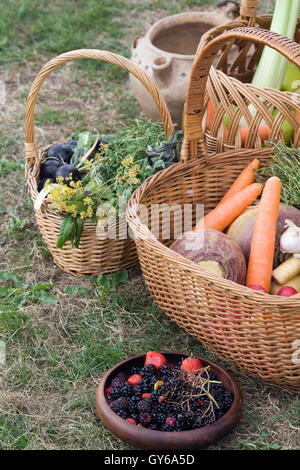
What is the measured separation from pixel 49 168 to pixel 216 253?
851 mm

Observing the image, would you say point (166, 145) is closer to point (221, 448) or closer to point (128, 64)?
point (128, 64)

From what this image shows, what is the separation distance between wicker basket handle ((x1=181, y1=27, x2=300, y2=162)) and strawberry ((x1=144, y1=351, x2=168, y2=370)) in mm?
779

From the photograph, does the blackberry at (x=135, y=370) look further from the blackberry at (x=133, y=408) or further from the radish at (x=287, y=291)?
the radish at (x=287, y=291)

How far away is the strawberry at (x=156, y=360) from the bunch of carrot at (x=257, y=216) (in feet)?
1.23

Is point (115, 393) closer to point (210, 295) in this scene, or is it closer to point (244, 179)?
point (210, 295)

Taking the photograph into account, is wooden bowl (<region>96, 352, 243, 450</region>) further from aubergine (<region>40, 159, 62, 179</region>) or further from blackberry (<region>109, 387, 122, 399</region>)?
aubergine (<region>40, 159, 62, 179</region>)

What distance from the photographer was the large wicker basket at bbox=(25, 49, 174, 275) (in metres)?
2.17

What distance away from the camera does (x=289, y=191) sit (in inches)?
85.3

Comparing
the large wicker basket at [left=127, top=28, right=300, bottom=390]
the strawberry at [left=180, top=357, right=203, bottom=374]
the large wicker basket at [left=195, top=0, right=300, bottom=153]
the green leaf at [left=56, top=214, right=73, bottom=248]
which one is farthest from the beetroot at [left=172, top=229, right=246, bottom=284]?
the large wicker basket at [left=195, top=0, right=300, bottom=153]

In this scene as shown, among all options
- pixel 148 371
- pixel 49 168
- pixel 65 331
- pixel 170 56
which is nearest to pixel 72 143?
pixel 49 168

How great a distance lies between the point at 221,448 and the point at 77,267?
3.19 ft

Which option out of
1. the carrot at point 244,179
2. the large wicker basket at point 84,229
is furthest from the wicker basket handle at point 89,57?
the carrot at point 244,179

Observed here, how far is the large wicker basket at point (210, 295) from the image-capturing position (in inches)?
64.7

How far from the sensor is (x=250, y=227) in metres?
2.15
